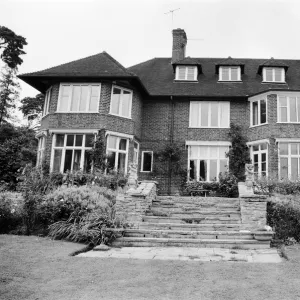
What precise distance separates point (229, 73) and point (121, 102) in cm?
803

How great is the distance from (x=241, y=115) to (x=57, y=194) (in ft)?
41.8

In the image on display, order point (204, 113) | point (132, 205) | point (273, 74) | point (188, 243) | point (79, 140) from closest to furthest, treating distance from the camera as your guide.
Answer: point (188, 243), point (132, 205), point (79, 140), point (204, 113), point (273, 74)

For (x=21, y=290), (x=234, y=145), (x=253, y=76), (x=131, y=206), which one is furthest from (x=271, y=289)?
(x=253, y=76)

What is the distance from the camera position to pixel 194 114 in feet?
63.1

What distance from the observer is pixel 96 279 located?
4.99 metres

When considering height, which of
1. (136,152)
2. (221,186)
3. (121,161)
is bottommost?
(221,186)

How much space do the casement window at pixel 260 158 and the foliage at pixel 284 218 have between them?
733cm

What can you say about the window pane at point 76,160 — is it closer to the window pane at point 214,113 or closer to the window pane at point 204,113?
the window pane at point 204,113

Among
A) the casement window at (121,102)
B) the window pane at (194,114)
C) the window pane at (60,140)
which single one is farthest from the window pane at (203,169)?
the window pane at (60,140)

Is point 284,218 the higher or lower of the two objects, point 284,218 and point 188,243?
the higher

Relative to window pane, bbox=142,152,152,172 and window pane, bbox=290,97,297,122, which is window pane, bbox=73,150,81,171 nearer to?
window pane, bbox=142,152,152,172

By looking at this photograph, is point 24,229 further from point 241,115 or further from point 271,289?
point 241,115

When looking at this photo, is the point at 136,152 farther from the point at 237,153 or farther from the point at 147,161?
the point at 237,153

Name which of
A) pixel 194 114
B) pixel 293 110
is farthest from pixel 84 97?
pixel 293 110
